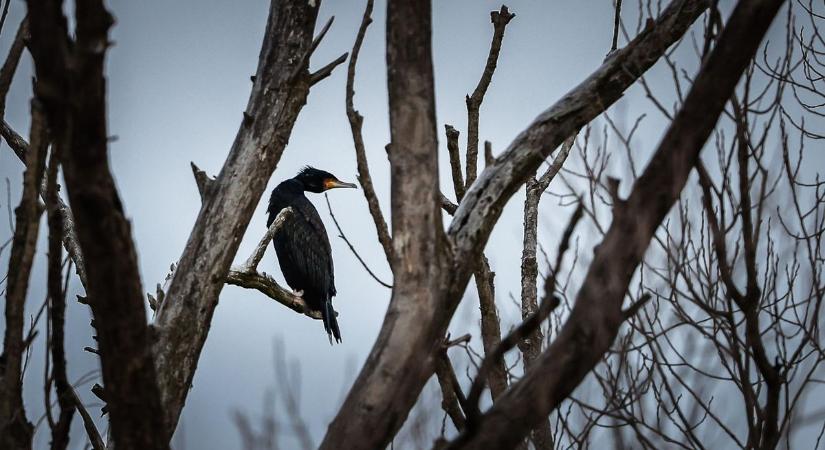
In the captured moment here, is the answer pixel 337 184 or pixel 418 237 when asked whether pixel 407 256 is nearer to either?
pixel 418 237

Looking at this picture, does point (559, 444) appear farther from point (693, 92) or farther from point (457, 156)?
point (693, 92)

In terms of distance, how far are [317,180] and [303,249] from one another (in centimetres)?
94

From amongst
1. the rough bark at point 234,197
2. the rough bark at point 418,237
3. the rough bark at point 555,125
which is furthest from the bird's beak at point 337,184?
the rough bark at point 418,237

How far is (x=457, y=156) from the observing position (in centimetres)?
368

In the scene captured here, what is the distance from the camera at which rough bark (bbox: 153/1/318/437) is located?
262 centimetres

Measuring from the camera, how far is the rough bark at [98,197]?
5.02 ft

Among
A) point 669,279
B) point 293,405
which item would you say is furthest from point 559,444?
point 293,405

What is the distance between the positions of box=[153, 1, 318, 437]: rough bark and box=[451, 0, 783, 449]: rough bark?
1.12 metres

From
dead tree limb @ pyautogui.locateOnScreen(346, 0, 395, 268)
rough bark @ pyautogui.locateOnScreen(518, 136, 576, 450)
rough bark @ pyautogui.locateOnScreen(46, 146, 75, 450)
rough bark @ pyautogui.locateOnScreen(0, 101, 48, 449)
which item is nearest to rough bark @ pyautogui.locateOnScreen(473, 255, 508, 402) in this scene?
rough bark @ pyautogui.locateOnScreen(518, 136, 576, 450)

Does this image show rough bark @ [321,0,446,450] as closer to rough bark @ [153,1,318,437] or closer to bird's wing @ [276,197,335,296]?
rough bark @ [153,1,318,437]

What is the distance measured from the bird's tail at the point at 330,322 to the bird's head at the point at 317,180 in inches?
58.2

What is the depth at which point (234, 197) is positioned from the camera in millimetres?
2805

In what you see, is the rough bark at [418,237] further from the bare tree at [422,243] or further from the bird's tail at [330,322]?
the bird's tail at [330,322]

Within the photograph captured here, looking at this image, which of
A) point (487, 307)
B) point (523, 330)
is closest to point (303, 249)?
point (487, 307)
